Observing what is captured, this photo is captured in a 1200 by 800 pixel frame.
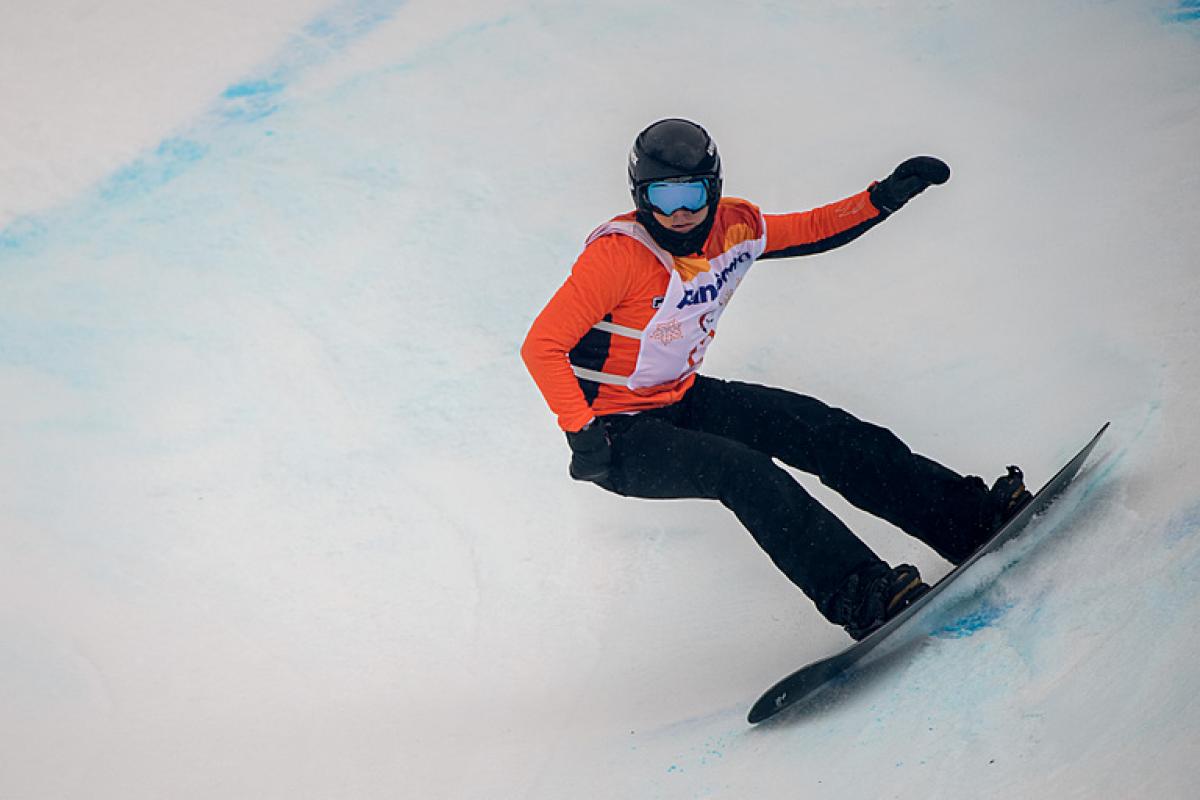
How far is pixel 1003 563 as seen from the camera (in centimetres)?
271

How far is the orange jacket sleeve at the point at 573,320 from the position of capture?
2756mm

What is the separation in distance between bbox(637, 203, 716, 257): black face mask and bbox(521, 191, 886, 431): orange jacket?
0.02m

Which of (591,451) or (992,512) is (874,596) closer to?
(992,512)

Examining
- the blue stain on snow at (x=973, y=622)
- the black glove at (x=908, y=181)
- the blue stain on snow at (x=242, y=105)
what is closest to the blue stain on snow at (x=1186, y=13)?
the black glove at (x=908, y=181)

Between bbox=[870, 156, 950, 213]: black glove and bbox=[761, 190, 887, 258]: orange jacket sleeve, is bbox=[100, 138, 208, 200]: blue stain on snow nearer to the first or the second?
bbox=[761, 190, 887, 258]: orange jacket sleeve

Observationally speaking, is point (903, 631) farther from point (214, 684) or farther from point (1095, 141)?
point (1095, 141)

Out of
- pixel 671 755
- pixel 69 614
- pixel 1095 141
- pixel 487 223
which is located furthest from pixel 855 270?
pixel 69 614

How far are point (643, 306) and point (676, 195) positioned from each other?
30 centimetres

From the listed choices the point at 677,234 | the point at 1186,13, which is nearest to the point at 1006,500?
the point at 677,234

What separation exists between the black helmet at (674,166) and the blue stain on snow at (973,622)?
1.11 metres

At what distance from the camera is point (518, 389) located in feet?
14.0

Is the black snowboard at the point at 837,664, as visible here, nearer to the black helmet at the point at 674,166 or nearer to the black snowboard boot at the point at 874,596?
the black snowboard boot at the point at 874,596

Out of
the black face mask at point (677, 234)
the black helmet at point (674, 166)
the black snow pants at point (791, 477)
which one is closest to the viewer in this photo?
the black snow pants at point (791, 477)

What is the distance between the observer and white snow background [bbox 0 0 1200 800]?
104 inches
